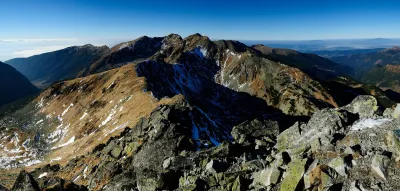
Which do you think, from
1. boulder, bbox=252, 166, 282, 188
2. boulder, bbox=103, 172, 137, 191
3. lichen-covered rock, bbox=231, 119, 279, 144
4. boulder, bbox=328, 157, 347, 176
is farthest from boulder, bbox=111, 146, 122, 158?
boulder, bbox=328, 157, 347, 176

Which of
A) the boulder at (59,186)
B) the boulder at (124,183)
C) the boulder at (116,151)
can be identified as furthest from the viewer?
the boulder at (116,151)

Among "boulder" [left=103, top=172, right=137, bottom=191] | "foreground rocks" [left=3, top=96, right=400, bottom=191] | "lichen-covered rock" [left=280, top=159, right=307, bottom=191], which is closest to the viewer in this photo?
"foreground rocks" [left=3, top=96, right=400, bottom=191]

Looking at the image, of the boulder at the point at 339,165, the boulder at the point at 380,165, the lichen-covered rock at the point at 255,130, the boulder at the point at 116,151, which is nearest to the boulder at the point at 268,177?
the boulder at the point at 339,165

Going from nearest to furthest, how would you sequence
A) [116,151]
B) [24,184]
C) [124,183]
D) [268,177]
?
[268,177] < [24,184] < [124,183] < [116,151]

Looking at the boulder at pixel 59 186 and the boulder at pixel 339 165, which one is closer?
the boulder at pixel 339 165

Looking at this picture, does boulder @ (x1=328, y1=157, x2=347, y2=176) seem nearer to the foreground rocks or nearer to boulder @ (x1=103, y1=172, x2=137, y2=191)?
the foreground rocks

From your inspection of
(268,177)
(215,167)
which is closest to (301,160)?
(268,177)

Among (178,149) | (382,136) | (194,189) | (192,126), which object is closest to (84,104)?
(192,126)

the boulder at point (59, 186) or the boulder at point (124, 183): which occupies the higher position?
the boulder at point (59, 186)

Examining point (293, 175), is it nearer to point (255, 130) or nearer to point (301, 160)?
point (301, 160)

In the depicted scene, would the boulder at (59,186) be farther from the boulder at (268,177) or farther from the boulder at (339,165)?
the boulder at (339,165)

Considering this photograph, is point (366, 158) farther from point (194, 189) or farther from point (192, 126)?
point (192, 126)
